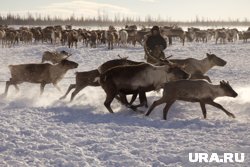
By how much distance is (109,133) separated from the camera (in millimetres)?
6273

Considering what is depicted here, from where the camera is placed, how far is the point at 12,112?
8086 millimetres

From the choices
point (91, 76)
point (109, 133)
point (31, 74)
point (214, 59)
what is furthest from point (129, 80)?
point (214, 59)

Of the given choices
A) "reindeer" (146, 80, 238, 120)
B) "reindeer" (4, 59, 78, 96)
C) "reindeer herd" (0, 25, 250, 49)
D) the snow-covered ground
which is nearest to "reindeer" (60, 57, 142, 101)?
the snow-covered ground

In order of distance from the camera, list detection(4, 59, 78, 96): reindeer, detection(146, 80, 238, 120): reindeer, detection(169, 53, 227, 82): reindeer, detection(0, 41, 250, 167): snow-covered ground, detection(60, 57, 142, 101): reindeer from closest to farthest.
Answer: detection(0, 41, 250, 167): snow-covered ground
detection(146, 80, 238, 120): reindeer
detection(60, 57, 142, 101): reindeer
detection(169, 53, 227, 82): reindeer
detection(4, 59, 78, 96): reindeer

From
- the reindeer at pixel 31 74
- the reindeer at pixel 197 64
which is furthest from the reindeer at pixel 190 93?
the reindeer at pixel 31 74

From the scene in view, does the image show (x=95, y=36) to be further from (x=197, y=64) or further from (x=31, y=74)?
(x=31, y=74)

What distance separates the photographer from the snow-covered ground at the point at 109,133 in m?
5.03

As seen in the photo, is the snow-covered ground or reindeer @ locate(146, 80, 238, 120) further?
reindeer @ locate(146, 80, 238, 120)

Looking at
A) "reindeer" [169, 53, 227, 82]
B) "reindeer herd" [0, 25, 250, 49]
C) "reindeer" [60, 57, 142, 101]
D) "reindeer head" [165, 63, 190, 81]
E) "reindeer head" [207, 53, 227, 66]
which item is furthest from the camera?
"reindeer herd" [0, 25, 250, 49]

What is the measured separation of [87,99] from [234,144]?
487cm

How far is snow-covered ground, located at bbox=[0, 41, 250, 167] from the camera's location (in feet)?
16.5

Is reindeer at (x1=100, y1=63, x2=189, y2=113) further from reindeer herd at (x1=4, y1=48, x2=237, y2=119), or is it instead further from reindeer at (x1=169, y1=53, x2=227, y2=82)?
reindeer at (x1=169, y1=53, x2=227, y2=82)

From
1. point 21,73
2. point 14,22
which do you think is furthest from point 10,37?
point 14,22

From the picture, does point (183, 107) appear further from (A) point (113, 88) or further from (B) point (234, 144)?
(B) point (234, 144)
